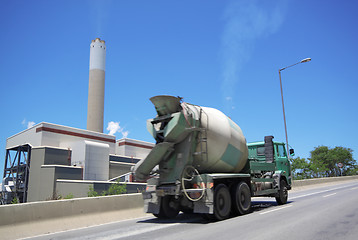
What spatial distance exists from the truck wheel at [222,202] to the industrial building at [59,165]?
2142 cm

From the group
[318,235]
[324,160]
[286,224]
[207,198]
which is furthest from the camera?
[324,160]

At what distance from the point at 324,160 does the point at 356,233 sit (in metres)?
71.6

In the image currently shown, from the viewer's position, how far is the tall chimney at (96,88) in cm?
5181

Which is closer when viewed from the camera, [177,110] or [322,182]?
[177,110]

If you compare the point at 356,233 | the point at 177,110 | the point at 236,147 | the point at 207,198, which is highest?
the point at 177,110

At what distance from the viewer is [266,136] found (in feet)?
44.5

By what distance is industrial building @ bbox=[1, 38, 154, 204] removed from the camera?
100 ft

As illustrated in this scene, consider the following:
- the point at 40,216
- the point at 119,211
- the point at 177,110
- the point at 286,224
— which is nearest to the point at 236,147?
the point at 177,110

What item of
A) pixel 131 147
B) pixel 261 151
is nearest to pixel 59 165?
pixel 131 147

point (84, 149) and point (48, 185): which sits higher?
point (84, 149)

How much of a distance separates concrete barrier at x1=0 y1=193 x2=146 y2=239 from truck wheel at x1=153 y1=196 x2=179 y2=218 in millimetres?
1526

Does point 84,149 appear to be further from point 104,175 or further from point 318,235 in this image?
point 318,235

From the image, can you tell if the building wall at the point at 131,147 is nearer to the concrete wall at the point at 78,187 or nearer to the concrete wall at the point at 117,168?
the concrete wall at the point at 117,168

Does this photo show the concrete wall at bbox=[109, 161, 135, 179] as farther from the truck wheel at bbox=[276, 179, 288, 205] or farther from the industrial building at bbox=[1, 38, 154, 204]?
the truck wheel at bbox=[276, 179, 288, 205]
